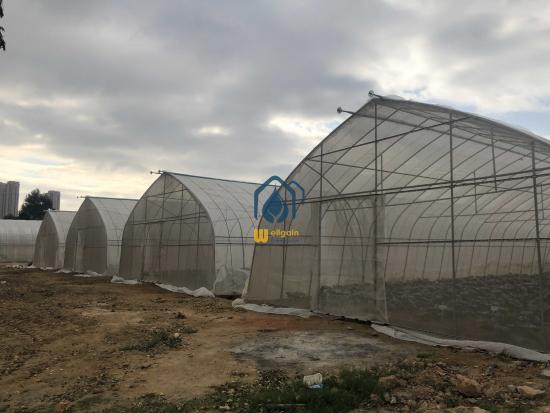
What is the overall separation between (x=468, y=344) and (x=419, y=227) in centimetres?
644

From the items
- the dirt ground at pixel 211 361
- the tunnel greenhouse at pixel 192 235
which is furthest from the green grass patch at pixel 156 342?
the tunnel greenhouse at pixel 192 235

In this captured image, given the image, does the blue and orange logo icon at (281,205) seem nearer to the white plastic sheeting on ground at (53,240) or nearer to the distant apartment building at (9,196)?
the white plastic sheeting on ground at (53,240)

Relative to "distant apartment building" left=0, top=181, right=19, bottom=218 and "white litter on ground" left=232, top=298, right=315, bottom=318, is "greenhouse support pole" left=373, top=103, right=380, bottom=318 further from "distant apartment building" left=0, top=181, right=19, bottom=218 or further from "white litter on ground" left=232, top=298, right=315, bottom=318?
"distant apartment building" left=0, top=181, right=19, bottom=218

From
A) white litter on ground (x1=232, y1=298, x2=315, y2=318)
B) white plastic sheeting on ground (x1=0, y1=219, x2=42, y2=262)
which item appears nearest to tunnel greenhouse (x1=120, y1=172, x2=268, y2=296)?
white litter on ground (x1=232, y1=298, x2=315, y2=318)

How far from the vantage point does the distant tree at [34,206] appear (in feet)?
256

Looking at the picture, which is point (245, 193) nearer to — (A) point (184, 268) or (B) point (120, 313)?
(A) point (184, 268)

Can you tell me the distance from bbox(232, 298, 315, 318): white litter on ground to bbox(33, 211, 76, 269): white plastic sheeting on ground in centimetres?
2468

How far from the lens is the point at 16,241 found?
48156 millimetres

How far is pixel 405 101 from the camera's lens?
39.3 feet

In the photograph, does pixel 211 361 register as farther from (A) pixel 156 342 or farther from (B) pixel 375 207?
(B) pixel 375 207

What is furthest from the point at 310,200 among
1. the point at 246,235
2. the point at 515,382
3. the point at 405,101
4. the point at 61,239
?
the point at 61,239

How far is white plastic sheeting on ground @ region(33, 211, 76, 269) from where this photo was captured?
3659cm

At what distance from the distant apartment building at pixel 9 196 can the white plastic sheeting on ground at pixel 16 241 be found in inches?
3199

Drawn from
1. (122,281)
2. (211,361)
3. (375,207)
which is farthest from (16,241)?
(211,361)
